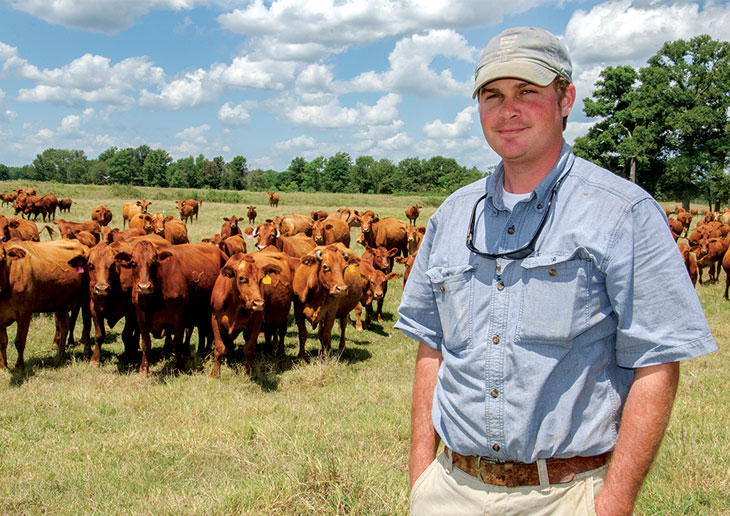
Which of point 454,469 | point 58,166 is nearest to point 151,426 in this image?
point 454,469

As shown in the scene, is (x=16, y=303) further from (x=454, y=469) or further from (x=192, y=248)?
(x=454, y=469)

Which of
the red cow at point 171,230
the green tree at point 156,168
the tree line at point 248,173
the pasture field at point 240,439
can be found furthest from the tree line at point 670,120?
the green tree at point 156,168

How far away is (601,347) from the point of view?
192cm

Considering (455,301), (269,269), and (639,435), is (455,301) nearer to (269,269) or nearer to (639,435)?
(639,435)

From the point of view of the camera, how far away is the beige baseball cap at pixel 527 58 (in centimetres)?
198

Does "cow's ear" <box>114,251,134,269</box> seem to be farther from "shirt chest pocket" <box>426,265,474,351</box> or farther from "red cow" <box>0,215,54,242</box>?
"shirt chest pocket" <box>426,265,474,351</box>

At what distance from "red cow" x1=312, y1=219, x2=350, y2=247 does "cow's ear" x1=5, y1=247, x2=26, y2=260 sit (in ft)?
33.6

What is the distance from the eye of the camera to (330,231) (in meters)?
20.3

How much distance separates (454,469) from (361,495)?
2.21 meters

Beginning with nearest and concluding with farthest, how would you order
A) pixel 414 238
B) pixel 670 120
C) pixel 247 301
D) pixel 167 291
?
pixel 247 301
pixel 167 291
pixel 414 238
pixel 670 120

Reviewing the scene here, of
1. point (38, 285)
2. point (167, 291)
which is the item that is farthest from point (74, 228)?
point (167, 291)

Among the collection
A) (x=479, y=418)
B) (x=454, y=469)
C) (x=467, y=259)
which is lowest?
(x=454, y=469)

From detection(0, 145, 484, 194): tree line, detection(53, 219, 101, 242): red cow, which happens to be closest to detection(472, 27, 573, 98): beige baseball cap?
detection(53, 219, 101, 242): red cow

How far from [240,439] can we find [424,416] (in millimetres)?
3803
